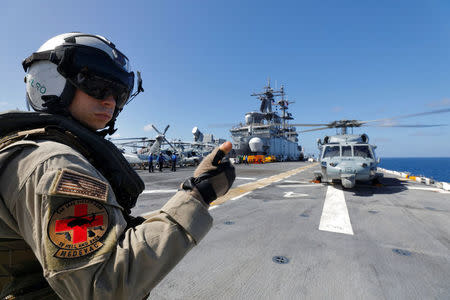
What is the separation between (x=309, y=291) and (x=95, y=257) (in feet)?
6.32

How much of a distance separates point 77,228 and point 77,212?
5cm

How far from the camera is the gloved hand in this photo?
92 cm

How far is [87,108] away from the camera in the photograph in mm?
1136

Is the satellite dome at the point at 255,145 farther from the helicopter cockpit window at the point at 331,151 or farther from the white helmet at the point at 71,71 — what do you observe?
the white helmet at the point at 71,71

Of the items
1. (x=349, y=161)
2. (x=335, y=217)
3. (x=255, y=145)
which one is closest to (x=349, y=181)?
(x=349, y=161)

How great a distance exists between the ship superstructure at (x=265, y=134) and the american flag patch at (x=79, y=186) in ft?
98.6

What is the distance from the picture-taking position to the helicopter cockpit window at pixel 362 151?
7684mm

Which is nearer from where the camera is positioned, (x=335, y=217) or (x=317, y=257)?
(x=317, y=257)

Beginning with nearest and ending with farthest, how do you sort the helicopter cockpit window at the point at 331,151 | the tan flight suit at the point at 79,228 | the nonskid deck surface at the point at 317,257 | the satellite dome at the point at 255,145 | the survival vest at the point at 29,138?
the tan flight suit at the point at 79,228, the survival vest at the point at 29,138, the nonskid deck surface at the point at 317,257, the helicopter cockpit window at the point at 331,151, the satellite dome at the point at 255,145

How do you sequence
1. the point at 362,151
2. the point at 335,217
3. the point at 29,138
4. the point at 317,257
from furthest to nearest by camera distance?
the point at 362,151, the point at 335,217, the point at 317,257, the point at 29,138

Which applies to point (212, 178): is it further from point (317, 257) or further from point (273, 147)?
point (273, 147)

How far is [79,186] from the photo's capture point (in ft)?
2.27

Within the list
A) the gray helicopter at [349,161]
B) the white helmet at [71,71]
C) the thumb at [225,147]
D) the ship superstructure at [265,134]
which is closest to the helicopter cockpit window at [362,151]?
the gray helicopter at [349,161]

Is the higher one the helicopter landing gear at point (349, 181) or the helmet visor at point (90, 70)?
the helmet visor at point (90, 70)
